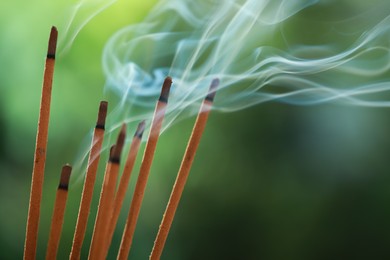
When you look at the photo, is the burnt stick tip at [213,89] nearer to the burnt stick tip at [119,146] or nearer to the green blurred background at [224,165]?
the burnt stick tip at [119,146]

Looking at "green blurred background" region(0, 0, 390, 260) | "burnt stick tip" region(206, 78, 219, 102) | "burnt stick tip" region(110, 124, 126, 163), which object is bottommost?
"green blurred background" region(0, 0, 390, 260)

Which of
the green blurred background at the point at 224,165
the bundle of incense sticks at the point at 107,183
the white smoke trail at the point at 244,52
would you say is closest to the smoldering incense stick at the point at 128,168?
the bundle of incense sticks at the point at 107,183

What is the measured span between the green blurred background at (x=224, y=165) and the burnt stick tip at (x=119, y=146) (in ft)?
2.52

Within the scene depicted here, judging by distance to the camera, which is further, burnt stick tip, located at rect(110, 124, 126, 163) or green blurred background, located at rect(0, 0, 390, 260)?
green blurred background, located at rect(0, 0, 390, 260)

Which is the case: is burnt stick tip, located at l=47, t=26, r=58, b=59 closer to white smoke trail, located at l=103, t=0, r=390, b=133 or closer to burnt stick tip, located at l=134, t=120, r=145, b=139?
burnt stick tip, located at l=134, t=120, r=145, b=139

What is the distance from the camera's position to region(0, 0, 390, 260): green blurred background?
3.63ft

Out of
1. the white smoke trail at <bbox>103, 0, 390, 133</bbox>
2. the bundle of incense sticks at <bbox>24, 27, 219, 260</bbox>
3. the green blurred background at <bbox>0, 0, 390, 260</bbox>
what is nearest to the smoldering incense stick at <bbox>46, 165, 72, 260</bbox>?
the bundle of incense sticks at <bbox>24, 27, 219, 260</bbox>

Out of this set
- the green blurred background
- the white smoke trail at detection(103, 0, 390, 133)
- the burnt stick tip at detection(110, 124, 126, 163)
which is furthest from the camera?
the green blurred background

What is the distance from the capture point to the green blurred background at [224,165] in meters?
1.11

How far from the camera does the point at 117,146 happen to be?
36cm

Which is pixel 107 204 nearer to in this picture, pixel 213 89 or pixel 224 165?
pixel 213 89

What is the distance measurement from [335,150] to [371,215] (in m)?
0.13

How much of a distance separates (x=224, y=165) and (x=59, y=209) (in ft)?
2.43

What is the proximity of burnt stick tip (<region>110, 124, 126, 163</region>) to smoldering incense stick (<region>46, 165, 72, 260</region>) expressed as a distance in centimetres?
4
